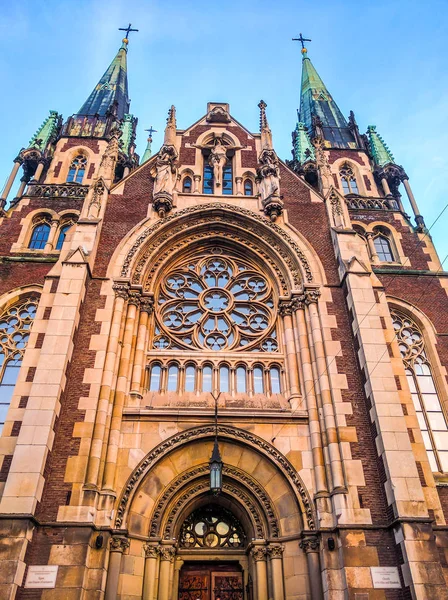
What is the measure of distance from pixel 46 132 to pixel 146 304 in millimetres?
15109

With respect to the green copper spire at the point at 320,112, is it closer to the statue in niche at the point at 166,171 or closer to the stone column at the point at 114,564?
the statue in niche at the point at 166,171

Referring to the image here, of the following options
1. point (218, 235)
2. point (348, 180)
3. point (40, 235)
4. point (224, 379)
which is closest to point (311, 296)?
point (224, 379)

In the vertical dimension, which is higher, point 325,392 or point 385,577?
point 325,392

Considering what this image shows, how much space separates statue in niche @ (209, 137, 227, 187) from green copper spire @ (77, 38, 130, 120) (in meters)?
10.7

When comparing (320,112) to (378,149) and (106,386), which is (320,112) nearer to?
(378,149)

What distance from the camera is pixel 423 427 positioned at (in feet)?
48.3

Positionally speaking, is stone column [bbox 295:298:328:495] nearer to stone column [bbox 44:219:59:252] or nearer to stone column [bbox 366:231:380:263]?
stone column [bbox 366:231:380:263]

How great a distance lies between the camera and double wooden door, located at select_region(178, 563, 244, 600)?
39.2 feet

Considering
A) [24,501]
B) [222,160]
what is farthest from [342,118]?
[24,501]

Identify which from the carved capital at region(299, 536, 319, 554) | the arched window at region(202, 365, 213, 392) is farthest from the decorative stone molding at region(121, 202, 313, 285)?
the carved capital at region(299, 536, 319, 554)

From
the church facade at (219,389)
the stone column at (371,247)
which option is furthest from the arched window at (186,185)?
the stone column at (371,247)

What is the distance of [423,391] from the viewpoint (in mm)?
15570

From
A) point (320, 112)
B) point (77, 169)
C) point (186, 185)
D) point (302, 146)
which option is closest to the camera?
point (186, 185)

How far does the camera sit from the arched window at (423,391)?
14305 millimetres
